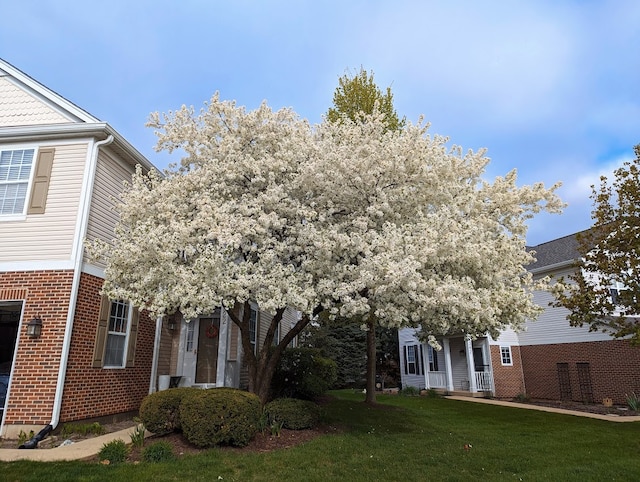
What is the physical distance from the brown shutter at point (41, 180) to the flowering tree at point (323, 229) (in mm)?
2242

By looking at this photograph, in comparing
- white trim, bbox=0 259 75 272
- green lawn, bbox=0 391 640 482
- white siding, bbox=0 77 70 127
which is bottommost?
green lawn, bbox=0 391 640 482

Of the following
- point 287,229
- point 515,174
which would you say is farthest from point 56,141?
point 515,174

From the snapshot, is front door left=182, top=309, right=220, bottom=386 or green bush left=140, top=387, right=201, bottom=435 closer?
green bush left=140, top=387, right=201, bottom=435

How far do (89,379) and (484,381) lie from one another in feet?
57.4

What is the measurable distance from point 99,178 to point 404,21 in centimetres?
887

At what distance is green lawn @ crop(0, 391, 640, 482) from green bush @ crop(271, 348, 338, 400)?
50.3 inches

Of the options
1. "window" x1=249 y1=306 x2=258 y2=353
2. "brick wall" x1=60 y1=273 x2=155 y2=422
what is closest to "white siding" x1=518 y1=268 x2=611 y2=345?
"window" x1=249 y1=306 x2=258 y2=353

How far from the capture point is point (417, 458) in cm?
736

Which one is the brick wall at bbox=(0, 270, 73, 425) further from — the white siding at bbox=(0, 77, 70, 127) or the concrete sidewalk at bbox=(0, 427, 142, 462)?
the white siding at bbox=(0, 77, 70, 127)

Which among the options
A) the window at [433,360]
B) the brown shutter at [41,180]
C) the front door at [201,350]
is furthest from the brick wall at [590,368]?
the brown shutter at [41,180]

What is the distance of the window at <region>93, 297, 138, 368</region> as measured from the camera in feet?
31.1

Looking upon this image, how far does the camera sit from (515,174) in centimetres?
954

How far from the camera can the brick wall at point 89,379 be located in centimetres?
866

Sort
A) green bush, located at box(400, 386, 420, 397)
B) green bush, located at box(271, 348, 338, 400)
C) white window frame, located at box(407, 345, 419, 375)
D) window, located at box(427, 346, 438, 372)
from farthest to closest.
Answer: white window frame, located at box(407, 345, 419, 375), window, located at box(427, 346, 438, 372), green bush, located at box(400, 386, 420, 397), green bush, located at box(271, 348, 338, 400)
